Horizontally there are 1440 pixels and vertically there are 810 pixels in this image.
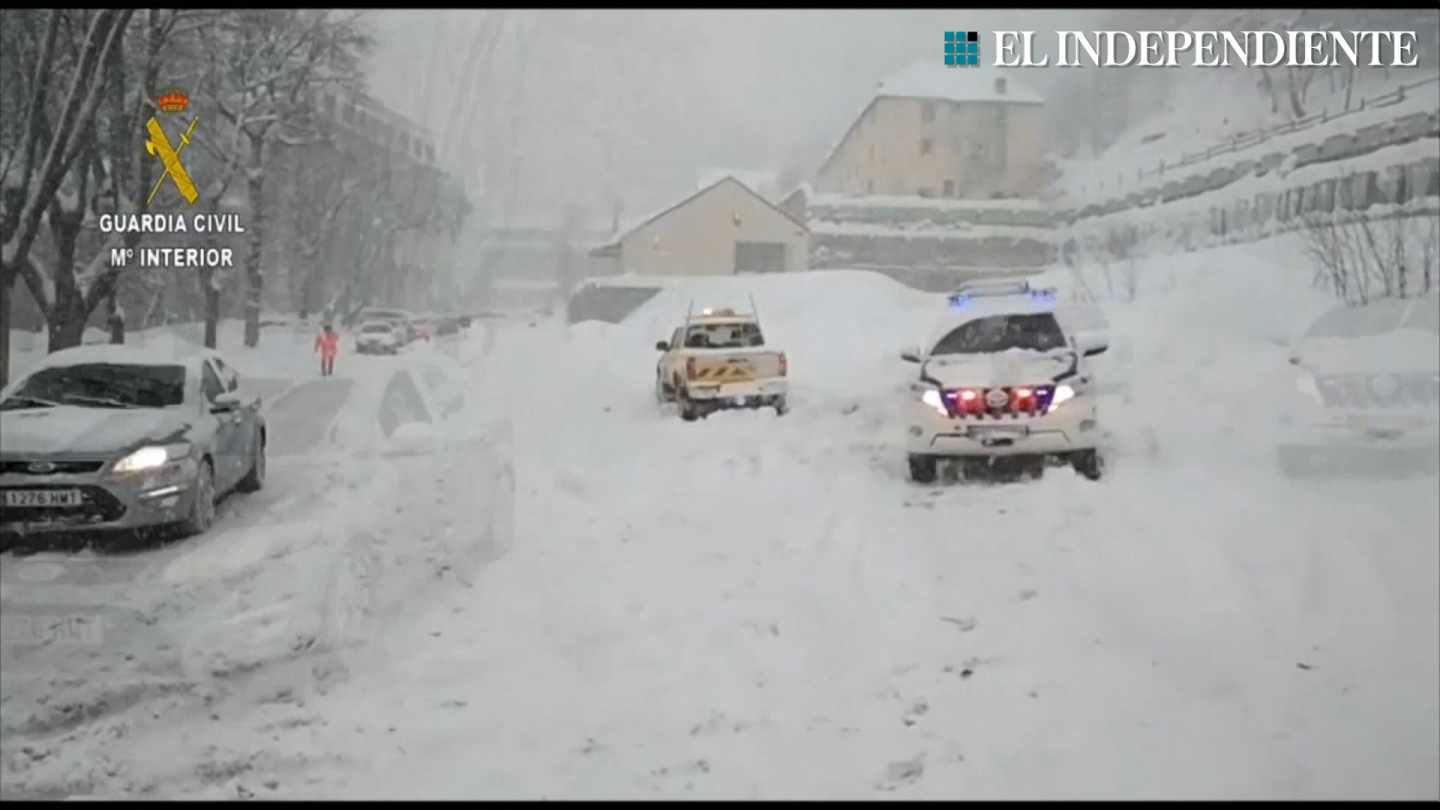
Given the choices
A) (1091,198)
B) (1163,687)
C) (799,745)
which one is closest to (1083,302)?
(1091,198)

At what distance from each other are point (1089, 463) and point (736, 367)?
172 inches

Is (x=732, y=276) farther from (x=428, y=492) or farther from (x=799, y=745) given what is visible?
Answer: (x=799, y=745)

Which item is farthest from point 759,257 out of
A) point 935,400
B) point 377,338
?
point 377,338

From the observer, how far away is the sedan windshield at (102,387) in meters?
5.66

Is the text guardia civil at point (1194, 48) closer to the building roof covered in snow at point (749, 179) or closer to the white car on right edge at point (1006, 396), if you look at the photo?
the white car on right edge at point (1006, 396)

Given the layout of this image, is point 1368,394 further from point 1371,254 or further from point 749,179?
point 749,179

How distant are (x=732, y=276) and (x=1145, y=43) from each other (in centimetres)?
523

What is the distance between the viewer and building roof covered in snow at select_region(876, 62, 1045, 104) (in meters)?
5.61

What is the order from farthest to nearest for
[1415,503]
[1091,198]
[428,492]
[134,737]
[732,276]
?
[732,276]
[1091,198]
[428,492]
[1415,503]
[134,737]

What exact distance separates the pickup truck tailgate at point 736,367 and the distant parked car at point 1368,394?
4791 millimetres

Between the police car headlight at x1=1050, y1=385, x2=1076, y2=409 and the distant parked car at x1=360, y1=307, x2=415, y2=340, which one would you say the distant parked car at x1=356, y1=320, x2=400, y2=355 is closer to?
the distant parked car at x1=360, y1=307, x2=415, y2=340

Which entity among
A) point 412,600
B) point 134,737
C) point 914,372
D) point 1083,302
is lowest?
point 134,737

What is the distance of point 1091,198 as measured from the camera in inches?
311

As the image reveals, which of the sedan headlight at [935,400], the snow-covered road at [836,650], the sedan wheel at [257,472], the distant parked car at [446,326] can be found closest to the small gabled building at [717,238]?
the distant parked car at [446,326]
